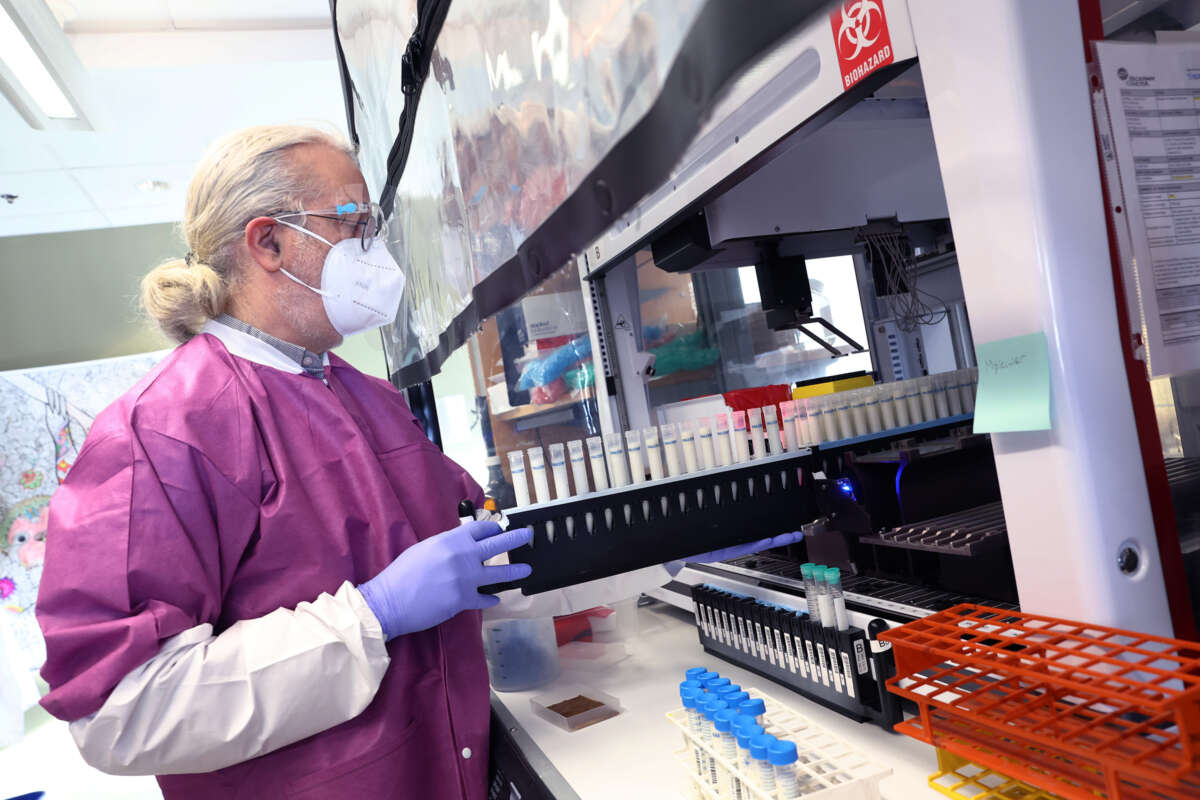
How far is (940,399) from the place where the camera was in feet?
5.52

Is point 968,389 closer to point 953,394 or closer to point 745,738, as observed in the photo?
point 953,394

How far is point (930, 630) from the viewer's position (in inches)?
32.4

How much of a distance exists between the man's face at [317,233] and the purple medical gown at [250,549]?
0.42ft

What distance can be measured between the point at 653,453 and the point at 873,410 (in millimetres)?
522

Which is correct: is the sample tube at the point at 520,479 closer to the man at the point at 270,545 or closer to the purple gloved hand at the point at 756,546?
the man at the point at 270,545

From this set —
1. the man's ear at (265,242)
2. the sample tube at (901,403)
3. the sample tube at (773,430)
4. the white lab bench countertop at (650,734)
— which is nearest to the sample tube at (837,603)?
the white lab bench countertop at (650,734)

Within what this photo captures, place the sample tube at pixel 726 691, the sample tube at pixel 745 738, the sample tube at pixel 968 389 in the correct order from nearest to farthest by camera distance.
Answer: the sample tube at pixel 745 738 → the sample tube at pixel 726 691 → the sample tube at pixel 968 389

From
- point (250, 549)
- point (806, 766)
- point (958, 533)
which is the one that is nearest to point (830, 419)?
point (958, 533)

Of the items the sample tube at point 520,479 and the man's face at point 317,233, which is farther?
the sample tube at point 520,479

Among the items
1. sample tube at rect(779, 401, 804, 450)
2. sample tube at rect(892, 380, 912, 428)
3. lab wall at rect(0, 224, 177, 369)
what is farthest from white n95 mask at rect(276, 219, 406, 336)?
lab wall at rect(0, 224, 177, 369)

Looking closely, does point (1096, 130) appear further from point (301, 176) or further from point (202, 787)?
point (202, 787)

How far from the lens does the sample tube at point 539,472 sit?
1438 mm

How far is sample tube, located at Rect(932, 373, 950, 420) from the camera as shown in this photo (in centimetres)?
168

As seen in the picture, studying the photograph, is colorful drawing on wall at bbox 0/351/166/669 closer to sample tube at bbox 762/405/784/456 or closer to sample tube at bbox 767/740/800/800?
sample tube at bbox 762/405/784/456
